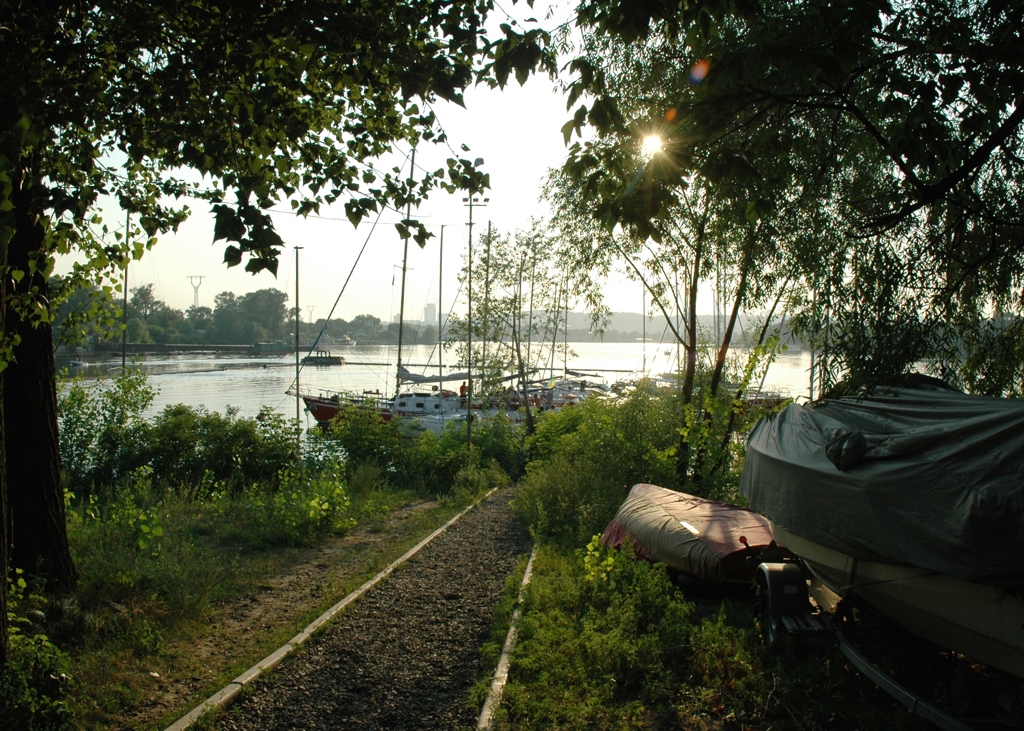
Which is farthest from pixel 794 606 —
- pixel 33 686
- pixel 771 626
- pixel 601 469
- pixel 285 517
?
pixel 285 517

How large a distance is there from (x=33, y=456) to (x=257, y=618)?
8.60 ft

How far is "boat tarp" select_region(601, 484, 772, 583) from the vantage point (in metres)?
7.36

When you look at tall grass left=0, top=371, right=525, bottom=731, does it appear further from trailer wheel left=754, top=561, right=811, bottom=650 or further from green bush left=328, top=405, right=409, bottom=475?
trailer wheel left=754, top=561, right=811, bottom=650

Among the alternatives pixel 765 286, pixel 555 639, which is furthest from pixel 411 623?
pixel 765 286

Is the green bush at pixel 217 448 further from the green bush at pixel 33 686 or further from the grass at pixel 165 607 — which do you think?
the green bush at pixel 33 686

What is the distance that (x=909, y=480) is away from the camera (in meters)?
4.86

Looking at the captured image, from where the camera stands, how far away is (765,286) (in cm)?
1342

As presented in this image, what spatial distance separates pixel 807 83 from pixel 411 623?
648cm

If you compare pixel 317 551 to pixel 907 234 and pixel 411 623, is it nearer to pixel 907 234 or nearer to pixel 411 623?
pixel 411 623

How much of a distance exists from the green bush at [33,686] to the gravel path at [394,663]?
3.48ft

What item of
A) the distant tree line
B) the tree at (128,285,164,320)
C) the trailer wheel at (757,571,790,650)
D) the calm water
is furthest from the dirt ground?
the tree at (128,285,164,320)

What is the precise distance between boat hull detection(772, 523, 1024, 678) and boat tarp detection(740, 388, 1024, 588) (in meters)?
0.16

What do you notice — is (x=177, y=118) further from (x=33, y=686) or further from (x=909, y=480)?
(x=909, y=480)

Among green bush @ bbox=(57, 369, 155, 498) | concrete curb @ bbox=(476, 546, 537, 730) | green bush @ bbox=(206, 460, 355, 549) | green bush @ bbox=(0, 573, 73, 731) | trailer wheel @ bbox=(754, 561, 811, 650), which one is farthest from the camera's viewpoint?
green bush @ bbox=(57, 369, 155, 498)
